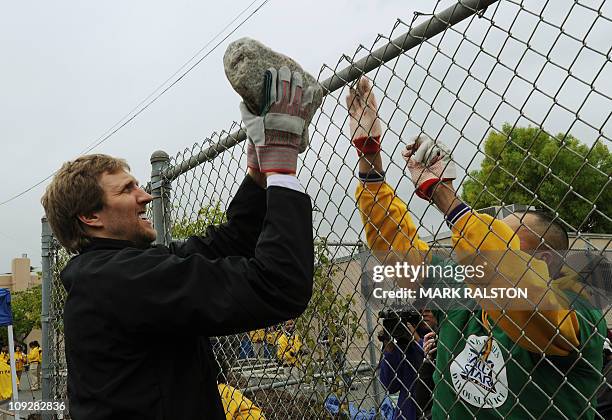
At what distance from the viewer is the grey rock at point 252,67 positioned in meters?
1.77

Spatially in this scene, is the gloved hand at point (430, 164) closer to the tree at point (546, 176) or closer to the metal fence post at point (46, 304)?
the tree at point (546, 176)

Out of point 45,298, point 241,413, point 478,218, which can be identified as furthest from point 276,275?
point 45,298

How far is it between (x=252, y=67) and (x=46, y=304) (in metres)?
4.47

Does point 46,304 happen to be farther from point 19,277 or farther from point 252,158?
point 19,277

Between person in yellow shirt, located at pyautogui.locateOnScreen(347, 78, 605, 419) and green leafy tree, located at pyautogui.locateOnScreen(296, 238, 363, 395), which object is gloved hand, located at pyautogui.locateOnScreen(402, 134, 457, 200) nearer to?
person in yellow shirt, located at pyautogui.locateOnScreen(347, 78, 605, 419)

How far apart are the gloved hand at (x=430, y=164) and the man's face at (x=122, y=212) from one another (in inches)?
40.1

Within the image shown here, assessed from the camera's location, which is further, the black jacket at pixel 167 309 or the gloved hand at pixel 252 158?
the gloved hand at pixel 252 158

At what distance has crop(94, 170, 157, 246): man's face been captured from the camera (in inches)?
81.7

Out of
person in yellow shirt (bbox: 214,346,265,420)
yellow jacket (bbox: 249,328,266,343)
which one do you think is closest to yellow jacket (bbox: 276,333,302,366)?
yellow jacket (bbox: 249,328,266,343)

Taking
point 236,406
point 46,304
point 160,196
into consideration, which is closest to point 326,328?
point 236,406

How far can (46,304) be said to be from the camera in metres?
5.40

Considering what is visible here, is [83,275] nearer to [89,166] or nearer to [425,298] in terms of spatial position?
[89,166]

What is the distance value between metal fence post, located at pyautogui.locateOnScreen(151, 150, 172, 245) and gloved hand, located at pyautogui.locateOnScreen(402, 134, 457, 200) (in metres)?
2.08

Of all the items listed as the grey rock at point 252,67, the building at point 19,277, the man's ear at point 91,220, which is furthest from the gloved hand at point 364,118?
the building at point 19,277
